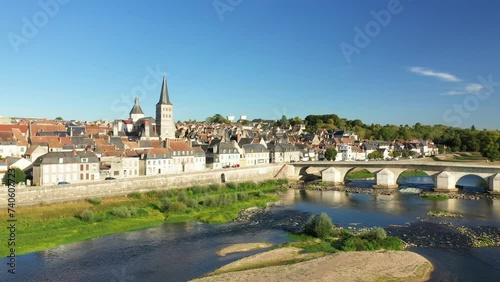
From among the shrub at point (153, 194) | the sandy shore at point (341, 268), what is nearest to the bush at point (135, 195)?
the shrub at point (153, 194)

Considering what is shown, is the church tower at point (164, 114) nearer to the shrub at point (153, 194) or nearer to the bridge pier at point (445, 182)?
the shrub at point (153, 194)

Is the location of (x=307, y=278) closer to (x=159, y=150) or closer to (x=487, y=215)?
(x=487, y=215)

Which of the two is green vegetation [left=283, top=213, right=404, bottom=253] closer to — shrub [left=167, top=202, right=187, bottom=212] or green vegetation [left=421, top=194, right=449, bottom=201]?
shrub [left=167, top=202, right=187, bottom=212]

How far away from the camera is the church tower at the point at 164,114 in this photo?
6906cm

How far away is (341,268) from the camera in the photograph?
73.9ft

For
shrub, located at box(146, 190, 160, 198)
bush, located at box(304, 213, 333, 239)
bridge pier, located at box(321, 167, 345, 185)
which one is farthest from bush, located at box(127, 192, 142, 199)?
bridge pier, located at box(321, 167, 345, 185)

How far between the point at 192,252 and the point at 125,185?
63.4ft

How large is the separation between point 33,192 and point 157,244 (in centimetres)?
1494

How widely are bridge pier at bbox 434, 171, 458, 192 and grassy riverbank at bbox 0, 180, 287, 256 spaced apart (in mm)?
21332

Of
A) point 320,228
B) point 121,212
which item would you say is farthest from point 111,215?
point 320,228

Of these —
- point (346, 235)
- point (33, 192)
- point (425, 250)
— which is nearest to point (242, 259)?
point (346, 235)

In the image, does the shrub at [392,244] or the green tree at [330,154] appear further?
the green tree at [330,154]

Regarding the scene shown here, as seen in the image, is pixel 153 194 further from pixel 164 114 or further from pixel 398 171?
pixel 398 171

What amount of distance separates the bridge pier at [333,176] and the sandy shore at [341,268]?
3505 centimetres
